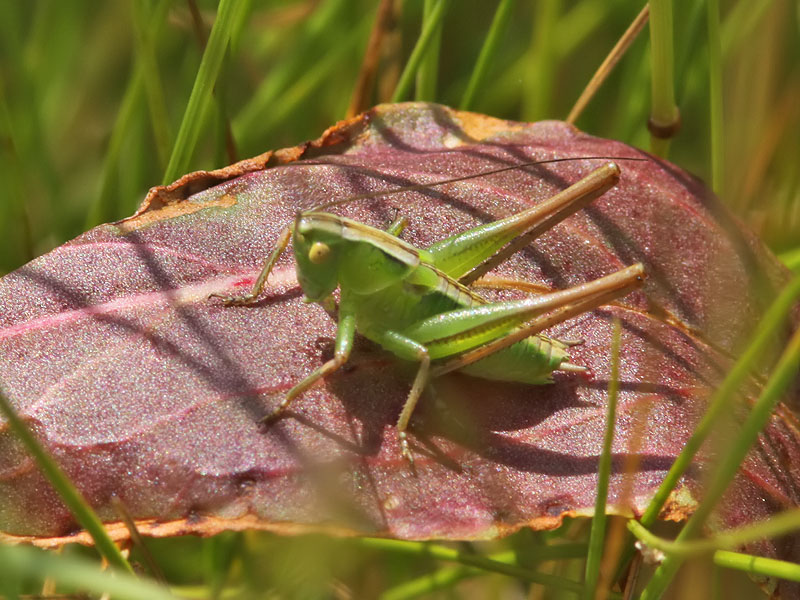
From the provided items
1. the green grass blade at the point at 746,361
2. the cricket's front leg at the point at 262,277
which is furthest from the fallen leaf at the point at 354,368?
the green grass blade at the point at 746,361

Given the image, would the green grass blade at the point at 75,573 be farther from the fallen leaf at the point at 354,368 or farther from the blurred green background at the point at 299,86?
the blurred green background at the point at 299,86

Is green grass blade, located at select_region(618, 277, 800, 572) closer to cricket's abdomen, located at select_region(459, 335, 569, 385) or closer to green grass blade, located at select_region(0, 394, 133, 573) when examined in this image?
cricket's abdomen, located at select_region(459, 335, 569, 385)

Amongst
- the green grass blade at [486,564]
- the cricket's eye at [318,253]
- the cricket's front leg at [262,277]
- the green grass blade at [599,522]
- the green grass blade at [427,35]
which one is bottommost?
the green grass blade at [486,564]

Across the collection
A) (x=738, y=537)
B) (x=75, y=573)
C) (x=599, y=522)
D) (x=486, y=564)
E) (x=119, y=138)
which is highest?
(x=119, y=138)

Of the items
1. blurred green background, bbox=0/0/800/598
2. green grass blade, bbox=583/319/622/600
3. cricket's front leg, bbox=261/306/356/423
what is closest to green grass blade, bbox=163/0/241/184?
blurred green background, bbox=0/0/800/598

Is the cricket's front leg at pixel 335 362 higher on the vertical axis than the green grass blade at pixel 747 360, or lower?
lower

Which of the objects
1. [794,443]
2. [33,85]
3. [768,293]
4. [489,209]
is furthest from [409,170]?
[33,85]

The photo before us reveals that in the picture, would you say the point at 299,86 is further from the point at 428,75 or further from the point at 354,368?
the point at 354,368

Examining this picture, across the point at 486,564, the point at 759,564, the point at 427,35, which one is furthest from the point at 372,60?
the point at 759,564
